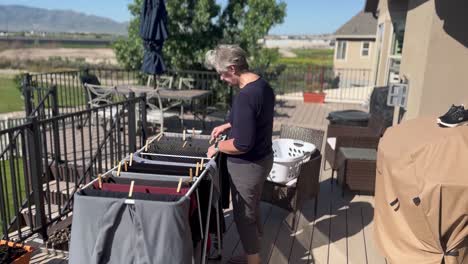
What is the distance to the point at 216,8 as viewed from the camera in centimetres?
913

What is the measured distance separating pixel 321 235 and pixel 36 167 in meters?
2.47

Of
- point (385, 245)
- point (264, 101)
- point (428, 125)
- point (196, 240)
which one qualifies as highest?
point (264, 101)

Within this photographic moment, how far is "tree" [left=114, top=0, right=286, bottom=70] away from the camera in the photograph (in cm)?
884

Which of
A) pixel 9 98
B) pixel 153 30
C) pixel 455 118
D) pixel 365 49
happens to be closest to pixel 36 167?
pixel 455 118

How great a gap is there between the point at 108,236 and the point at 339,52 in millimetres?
28941

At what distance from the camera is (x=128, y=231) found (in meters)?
1.85

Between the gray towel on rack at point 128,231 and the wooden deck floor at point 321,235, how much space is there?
1.31 meters

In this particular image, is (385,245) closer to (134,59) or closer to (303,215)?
(303,215)

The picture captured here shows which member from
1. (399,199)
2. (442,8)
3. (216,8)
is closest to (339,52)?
(216,8)

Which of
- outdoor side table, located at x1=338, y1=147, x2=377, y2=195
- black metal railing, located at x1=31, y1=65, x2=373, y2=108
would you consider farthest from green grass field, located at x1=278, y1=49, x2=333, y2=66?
outdoor side table, located at x1=338, y1=147, x2=377, y2=195

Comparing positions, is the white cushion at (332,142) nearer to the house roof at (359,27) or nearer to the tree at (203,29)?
the tree at (203,29)

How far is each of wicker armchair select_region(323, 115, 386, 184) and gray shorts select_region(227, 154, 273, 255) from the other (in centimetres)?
224

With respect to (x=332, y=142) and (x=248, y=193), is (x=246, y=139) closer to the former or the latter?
(x=248, y=193)

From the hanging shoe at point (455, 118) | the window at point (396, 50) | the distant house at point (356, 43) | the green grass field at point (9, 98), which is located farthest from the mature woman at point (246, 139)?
the distant house at point (356, 43)
